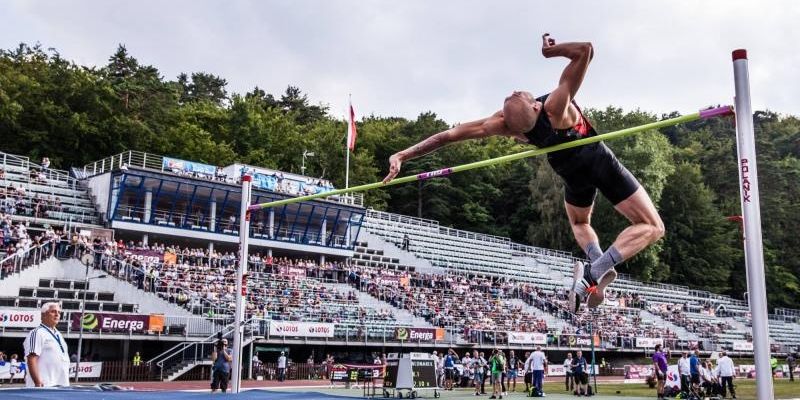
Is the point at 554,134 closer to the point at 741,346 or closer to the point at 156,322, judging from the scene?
the point at 156,322

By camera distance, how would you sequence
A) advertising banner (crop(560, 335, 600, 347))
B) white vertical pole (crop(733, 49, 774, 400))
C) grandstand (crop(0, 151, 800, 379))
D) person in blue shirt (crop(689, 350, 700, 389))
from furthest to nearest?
advertising banner (crop(560, 335, 600, 347)) → grandstand (crop(0, 151, 800, 379)) → person in blue shirt (crop(689, 350, 700, 389)) → white vertical pole (crop(733, 49, 774, 400))

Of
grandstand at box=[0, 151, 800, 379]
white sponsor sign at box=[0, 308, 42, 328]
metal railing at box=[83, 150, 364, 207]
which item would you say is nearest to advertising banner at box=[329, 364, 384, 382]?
grandstand at box=[0, 151, 800, 379]

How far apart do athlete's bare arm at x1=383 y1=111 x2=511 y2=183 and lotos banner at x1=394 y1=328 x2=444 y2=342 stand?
20.5 metres

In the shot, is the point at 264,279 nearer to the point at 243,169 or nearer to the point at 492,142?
the point at 243,169

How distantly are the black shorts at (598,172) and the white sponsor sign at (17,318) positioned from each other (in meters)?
18.0

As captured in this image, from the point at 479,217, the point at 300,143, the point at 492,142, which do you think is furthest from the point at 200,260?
the point at 492,142

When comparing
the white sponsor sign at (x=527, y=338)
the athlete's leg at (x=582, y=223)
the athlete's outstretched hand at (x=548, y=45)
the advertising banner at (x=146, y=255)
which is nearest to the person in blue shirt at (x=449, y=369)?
the white sponsor sign at (x=527, y=338)

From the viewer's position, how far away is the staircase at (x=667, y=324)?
37469 millimetres

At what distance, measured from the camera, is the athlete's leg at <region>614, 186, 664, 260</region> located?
4.82 metres

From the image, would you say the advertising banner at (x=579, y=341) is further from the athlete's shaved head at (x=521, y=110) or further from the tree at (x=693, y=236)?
the athlete's shaved head at (x=521, y=110)

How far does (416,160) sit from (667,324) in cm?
2002

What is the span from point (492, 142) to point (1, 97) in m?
35.0

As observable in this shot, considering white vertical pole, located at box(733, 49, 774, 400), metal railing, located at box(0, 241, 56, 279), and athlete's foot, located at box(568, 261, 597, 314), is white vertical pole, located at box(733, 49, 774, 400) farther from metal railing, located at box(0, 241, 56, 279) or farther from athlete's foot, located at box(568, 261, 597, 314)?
metal railing, located at box(0, 241, 56, 279)

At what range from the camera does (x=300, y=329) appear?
24016 mm
